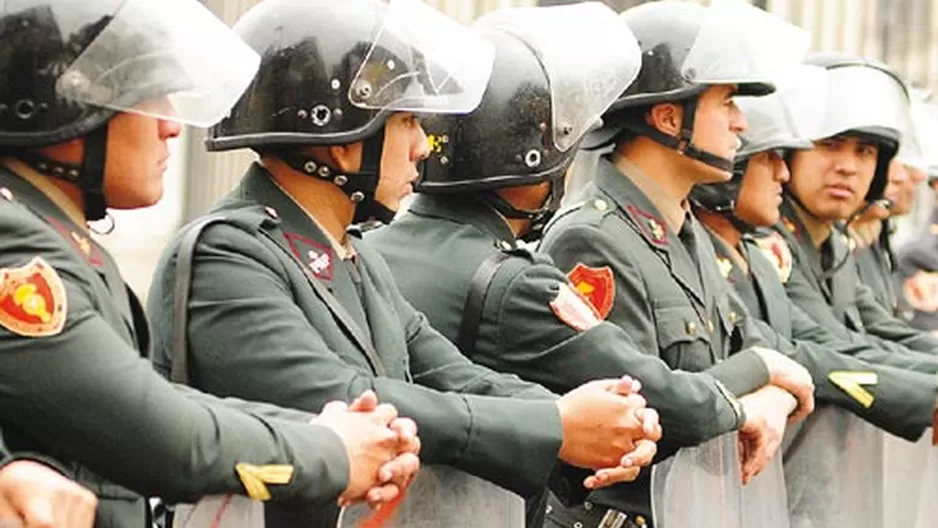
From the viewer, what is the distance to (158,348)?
16.4ft

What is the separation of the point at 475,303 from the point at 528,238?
58 cm

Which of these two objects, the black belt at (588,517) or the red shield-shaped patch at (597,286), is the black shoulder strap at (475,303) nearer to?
the red shield-shaped patch at (597,286)

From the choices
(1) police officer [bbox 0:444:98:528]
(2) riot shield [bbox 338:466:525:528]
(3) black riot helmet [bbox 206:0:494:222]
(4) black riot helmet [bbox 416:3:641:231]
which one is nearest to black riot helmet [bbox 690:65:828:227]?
(4) black riot helmet [bbox 416:3:641:231]

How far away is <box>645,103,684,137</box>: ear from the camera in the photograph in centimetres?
675

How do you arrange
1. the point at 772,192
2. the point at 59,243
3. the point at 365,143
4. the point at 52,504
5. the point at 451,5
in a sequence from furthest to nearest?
1. the point at 451,5
2. the point at 772,192
3. the point at 365,143
4. the point at 59,243
5. the point at 52,504

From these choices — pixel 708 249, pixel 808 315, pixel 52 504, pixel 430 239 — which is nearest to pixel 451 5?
pixel 808 315

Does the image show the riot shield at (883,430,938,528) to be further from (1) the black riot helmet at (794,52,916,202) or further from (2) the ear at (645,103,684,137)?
(2) the ear at (645,103,684,137)

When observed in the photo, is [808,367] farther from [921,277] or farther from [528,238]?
[921,277]

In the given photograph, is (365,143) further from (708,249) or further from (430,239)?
(708,249)

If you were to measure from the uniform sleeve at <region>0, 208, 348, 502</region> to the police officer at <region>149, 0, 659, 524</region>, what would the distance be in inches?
19.1

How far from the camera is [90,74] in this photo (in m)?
4.43

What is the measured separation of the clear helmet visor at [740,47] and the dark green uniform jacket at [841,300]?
44.5 inches

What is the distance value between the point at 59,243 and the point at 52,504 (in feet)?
1.73

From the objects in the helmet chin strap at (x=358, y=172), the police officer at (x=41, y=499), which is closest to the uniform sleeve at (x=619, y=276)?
the helmet chin strap at (x=358, y=172)
